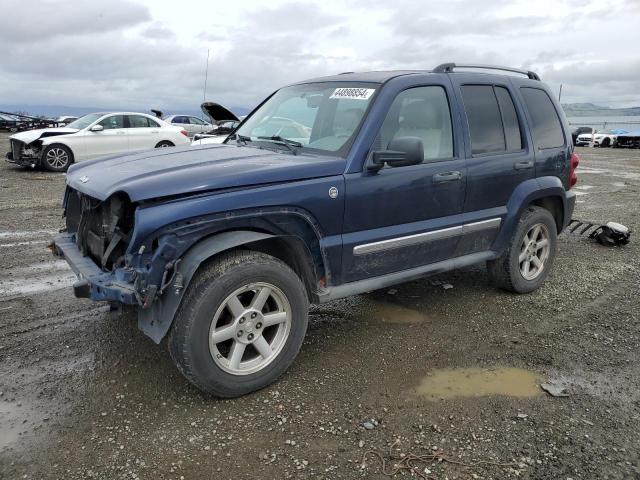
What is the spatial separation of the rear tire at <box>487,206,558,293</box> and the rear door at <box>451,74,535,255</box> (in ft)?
1.13

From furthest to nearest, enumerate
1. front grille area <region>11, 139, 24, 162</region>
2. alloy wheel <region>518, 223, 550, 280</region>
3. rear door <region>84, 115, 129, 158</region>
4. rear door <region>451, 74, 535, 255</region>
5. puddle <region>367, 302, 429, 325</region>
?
rear door <region>84, 115, 129, 158</region>
front grille area <region>11, 139, 24, 162</region>
alloy wheel <region>518, 223, 550, 280</region>
puddle <region>367, 302, 429, 325</region>
rear door <region>451, 74, 535, 255</region>

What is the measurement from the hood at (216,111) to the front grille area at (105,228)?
5.90 metres

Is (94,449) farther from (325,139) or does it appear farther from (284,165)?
(325,139)

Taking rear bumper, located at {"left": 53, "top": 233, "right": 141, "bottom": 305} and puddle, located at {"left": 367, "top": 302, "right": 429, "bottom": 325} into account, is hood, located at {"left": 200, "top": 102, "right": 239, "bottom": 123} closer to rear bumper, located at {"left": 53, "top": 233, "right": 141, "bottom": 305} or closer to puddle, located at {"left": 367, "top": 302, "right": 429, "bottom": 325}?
puddle, located at {"left": 367, "top": 302, "right": 429, "bottom": 325}

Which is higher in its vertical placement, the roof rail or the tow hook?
the roof rail

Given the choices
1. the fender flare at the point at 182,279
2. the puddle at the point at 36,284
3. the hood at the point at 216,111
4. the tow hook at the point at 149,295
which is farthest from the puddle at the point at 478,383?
the hood at the point at 216,111

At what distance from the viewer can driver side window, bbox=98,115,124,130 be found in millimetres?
14383

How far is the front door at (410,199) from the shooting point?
365 centimetres

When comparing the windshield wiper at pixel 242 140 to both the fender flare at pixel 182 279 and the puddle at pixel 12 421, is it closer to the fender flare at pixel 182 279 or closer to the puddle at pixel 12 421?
the fender flare at pixel 182 279

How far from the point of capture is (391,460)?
2.74 metres

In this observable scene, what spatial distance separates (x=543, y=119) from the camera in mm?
5066

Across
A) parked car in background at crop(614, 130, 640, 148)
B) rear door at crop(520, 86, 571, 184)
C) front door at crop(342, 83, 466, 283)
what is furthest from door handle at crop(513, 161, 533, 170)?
parked car in background at crop(614, 130, 640, 148)

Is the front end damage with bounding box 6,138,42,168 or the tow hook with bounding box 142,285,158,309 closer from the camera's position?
the tow hook with bounding box 142,285,158,309

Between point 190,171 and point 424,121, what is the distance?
1888 mm
